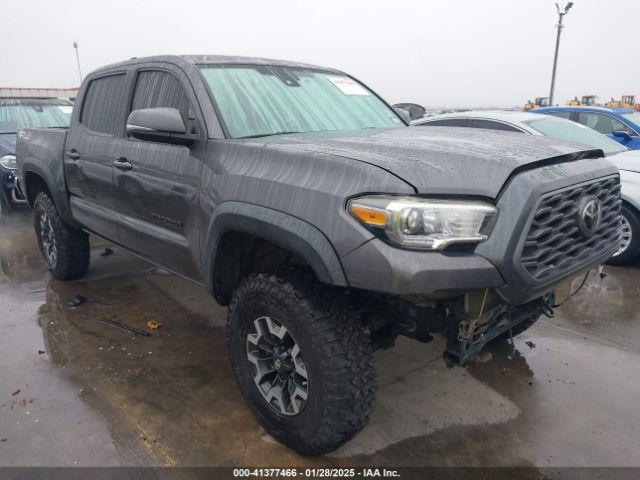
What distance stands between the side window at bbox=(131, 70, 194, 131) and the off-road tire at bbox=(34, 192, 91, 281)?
167cm

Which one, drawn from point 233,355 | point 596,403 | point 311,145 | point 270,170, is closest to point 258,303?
point 233,355

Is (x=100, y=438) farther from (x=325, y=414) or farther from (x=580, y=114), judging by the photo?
(x=580, y=114)

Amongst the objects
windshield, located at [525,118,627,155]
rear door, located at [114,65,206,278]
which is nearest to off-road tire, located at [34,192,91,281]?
rear door, located at [114,65,206,278]

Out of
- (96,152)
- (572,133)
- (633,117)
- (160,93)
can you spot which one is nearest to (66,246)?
(96,152)

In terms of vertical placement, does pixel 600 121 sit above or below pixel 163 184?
above

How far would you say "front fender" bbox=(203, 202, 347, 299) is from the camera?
1874mm

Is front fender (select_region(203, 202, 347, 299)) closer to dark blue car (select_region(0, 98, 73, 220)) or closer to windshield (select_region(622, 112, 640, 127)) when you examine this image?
dark blue car (select_region(0, 98, 73, 220))

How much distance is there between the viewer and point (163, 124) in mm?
2516

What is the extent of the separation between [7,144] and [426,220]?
775 cm

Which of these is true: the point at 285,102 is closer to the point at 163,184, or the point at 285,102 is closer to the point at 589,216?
the point at 163,184

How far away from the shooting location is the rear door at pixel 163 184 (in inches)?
106

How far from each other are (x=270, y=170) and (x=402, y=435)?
5.02 ft

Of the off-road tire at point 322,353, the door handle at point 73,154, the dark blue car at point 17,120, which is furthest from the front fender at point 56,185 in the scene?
the dark blue car at point 17,120

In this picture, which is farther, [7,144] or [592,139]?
[7,144]
